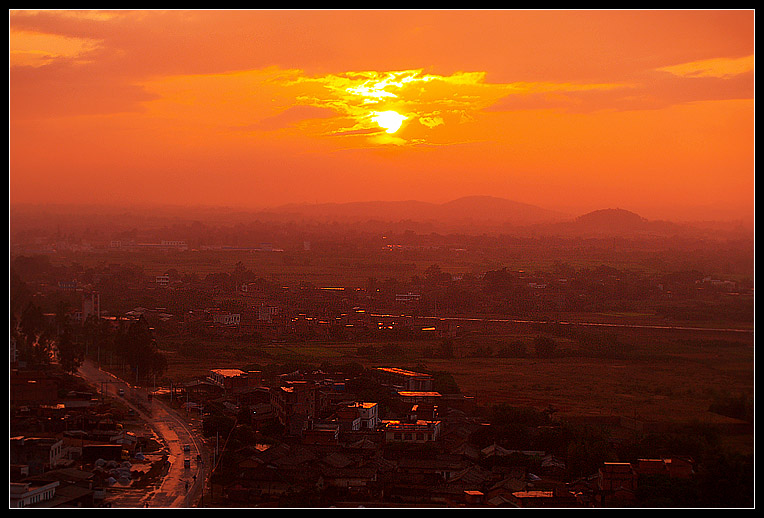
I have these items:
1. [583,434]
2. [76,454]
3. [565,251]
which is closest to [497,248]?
[565,251]

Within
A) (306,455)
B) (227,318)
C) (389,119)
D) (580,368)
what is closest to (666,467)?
(580,368)

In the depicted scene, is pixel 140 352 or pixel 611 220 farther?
pixel 611 220

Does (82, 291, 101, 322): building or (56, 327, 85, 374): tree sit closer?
(56, 327, 85, 374): tree

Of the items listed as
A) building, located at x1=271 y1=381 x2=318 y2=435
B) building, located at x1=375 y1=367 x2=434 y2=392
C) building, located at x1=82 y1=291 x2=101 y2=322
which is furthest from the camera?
building, located at x1=375 y1=367 x2=434 y2=392

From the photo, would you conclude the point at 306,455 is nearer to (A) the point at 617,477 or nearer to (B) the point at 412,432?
(B) the point at 412,432

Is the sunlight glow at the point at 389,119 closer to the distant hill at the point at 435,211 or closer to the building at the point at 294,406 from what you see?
the distant hill at the point at 435,211

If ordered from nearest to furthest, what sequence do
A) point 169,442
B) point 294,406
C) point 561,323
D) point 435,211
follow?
1. point 169,442
2. point 294,406
3. point 435,211
4. point 561,323

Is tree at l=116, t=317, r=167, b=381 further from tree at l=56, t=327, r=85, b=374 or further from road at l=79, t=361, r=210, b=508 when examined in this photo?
tree at l=56, t=327, r=85, b=374

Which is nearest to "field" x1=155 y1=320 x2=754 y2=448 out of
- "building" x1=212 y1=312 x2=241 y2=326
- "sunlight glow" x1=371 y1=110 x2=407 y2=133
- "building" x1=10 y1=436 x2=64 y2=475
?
"building" x1=212 y1=312 x2=241 y2=326
